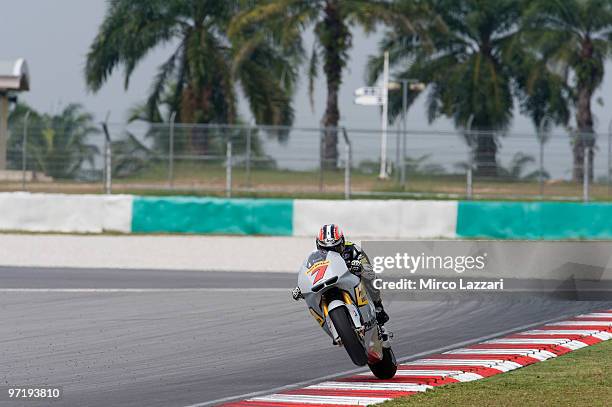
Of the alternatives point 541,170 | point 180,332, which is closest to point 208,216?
point 541,170

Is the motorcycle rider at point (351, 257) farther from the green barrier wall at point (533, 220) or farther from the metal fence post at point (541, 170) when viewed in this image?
the metal fence post at point (541, 170)

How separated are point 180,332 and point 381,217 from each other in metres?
12.6

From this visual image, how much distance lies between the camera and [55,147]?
29250 mm

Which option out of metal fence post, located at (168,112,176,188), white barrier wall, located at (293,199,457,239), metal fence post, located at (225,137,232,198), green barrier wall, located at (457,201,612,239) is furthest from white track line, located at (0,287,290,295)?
metal fence post, located at (168,112,176,188)

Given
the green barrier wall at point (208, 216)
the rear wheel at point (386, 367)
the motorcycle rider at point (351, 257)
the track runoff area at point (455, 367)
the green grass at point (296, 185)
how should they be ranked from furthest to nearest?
the green grass at point (296, 185)
the green barrier wall at point (208, 216)
the rear wheel at point (386, 367)
the motorcycle rider at point (351, 257)
the track runoff area at point (455, 367)

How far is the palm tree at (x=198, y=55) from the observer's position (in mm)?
39219

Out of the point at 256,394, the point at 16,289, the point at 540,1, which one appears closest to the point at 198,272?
the point at 16,289

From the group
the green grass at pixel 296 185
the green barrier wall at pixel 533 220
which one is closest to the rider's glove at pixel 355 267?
the green barrier wall at pixel 533 220

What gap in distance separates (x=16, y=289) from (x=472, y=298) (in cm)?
577

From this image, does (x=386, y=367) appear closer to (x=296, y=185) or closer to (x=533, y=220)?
(x=533, y=220)

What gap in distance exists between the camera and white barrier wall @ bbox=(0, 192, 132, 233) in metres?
24.3

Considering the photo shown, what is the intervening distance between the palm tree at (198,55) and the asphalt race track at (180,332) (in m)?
22.0

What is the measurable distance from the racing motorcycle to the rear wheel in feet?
0.10

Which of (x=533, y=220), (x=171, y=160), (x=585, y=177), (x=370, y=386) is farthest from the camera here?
(x=171, y=160)
